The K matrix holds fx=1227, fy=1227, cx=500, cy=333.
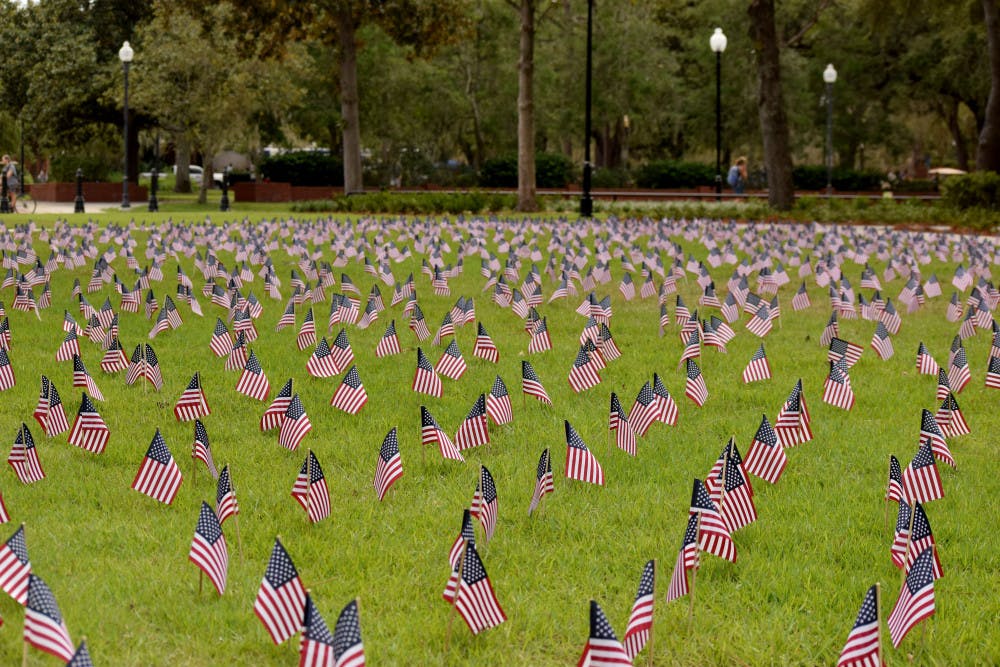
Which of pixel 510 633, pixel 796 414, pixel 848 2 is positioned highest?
pixel 848 2

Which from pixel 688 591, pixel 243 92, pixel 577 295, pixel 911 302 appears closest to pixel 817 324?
pixel 911 302

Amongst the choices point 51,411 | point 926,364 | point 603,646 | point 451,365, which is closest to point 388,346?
point 451,365

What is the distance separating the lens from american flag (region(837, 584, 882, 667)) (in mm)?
3180

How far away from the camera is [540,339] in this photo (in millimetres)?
8906

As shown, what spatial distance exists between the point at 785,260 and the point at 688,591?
1367 centimetres

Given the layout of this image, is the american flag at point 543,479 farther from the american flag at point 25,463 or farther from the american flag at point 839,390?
the american flag at point 839,390

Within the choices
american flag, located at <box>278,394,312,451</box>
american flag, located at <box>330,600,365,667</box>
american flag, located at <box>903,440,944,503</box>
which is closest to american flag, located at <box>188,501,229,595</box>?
american flag, located at <box>330,600,365,667</box>

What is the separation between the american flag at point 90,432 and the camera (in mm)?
5707

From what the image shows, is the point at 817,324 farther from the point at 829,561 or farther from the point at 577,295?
the point at 829,561

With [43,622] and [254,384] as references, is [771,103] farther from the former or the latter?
[43,622]

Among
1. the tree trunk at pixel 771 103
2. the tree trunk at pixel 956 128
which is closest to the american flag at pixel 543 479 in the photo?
the tree trunk at pixel 771 103

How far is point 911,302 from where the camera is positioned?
11.3 meters

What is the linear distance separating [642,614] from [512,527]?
62.7 inches

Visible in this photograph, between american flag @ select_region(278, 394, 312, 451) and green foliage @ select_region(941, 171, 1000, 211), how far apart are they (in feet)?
77.8
